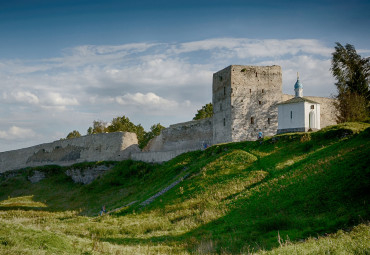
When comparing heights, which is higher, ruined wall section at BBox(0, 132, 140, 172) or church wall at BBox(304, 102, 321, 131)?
church wall at BBox(304, 102, 321, 131)

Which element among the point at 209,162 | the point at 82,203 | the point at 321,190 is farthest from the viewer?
the point at 82,203

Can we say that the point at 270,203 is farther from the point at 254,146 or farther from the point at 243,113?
the point at 243,113

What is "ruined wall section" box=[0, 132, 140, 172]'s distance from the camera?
40.7m

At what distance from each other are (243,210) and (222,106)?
2181 cm

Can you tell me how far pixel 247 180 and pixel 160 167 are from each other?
14407mm

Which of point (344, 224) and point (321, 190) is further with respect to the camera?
point (321, 190)

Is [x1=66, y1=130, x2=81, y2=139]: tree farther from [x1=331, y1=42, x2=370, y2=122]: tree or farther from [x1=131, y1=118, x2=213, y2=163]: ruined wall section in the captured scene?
[x1=331, y1=42, x2=370, y2=122]: tree

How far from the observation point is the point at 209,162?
25391 mm

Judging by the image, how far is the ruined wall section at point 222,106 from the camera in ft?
115

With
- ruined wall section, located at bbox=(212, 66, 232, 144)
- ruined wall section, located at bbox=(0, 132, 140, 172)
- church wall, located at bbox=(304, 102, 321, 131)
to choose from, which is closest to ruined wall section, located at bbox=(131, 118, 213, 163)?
ruined wall section, located at bbox=(212, 66, 232, 144)

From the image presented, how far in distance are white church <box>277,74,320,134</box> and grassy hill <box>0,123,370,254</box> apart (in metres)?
4.79

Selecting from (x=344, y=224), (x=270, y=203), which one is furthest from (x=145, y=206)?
(x=344, y=224)

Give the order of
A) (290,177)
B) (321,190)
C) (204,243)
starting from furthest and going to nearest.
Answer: (290,177) → (321,190) → (204,243)

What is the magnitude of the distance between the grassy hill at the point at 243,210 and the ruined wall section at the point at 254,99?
6.53 metres
